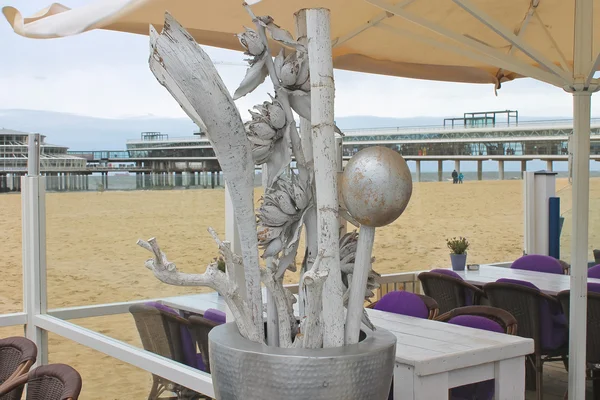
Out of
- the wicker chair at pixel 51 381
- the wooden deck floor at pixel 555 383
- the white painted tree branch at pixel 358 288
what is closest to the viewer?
the white painted tree branch at pixel 358 288

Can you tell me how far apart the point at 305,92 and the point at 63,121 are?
49.9m

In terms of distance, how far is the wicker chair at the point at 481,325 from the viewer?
268 centimetres

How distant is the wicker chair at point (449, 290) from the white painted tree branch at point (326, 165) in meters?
3.12

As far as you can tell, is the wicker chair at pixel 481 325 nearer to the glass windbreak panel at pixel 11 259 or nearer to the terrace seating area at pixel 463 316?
the terrace seating area at pixel 463 316

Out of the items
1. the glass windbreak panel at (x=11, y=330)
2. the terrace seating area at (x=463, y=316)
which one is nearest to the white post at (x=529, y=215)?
the terrace seating area at (x=463, y=316)

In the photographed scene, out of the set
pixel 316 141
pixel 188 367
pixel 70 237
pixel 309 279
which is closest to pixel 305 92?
pixel 316 141

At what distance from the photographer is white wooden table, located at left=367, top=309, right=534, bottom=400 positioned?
216 cm

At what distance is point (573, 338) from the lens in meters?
2.82

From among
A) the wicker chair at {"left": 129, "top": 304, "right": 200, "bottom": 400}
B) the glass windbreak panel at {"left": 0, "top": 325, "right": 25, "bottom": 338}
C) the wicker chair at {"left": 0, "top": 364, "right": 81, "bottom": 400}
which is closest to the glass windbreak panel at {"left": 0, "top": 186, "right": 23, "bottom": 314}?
the glass windbreak panel at {"left": 0, "top": 325, "right": 25, "bottom": 338}

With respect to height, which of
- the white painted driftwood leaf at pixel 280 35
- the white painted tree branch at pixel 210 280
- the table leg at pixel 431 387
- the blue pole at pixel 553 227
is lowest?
the table leg at pixel 431 387

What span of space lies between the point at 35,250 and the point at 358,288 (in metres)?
3.60

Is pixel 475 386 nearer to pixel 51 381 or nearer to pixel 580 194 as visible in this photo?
pixel 580 194

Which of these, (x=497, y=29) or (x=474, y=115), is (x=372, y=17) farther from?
(x=474, y=115)

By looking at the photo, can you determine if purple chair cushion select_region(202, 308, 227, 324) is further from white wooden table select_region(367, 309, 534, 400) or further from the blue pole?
the blue pole
